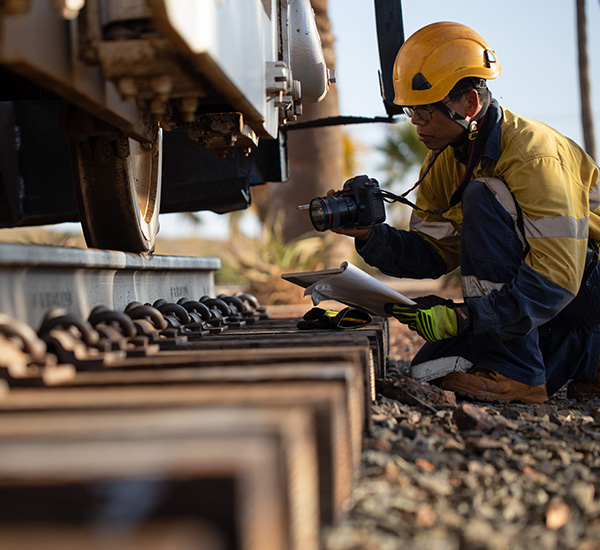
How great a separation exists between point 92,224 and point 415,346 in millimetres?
3081

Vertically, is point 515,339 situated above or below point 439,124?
below

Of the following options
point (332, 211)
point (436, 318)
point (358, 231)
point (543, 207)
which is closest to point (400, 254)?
point (358, 231)

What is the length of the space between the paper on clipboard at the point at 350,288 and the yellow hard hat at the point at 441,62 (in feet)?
3.26

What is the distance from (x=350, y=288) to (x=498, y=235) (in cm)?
66

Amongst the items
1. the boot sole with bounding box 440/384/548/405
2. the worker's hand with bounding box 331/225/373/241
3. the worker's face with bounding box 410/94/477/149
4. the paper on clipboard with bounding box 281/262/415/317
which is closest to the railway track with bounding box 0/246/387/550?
the paper on clipboard with bounding box 281/262/415/317

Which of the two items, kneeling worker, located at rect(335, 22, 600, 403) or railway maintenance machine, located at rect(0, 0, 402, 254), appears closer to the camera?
railway maintenance machine, located at rect(0, 0, 402, 254)

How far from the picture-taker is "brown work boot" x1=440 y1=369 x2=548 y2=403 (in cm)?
283

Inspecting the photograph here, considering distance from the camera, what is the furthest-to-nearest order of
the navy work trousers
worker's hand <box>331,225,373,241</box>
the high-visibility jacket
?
worker's hand <box>331,225,373,241</box>
the navy work trousers
the high-visibility jacket

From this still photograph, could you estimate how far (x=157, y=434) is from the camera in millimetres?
994

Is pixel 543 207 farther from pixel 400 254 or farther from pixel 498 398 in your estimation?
pixel 400 254

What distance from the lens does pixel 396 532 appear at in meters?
1.15

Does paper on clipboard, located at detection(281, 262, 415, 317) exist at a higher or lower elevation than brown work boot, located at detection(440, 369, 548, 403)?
higher

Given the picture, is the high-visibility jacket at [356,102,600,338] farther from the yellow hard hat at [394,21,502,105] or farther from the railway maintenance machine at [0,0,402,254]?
the railway maintenance machine at [0,0,402,254]

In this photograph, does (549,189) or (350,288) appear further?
(350,288)
